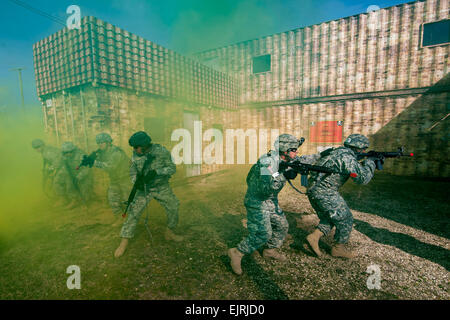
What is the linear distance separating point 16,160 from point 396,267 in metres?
19.9

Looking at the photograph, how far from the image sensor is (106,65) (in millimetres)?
5980

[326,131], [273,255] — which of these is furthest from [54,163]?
[326,131]

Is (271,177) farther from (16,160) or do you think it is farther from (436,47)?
(16,160)

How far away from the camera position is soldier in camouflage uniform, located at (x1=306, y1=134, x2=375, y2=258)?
320 centimetres

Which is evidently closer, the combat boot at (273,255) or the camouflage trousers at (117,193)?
the combat boot at (273,255)

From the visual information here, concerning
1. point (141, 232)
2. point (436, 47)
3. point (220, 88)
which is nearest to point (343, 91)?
point (436, 47)

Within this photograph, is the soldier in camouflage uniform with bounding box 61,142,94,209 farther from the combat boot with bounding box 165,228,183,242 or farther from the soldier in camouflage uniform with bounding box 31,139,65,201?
the combat boot with bounding box 165,228,183,242

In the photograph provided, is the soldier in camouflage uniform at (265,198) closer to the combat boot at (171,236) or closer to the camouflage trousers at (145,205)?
the combat boot at (171,236)

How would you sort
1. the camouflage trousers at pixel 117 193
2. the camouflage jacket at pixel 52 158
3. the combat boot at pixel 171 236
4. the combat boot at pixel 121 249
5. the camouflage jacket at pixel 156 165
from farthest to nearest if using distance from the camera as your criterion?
the camouflage jacket at pixel 52 158 < the camouflage trousers at pixel 117 193 < the combat boot at pixel 171 236 < the camouflage jacket at pixel 156 165 < the combat boot at pixel 121 249

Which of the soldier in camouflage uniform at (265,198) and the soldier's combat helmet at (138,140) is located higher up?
the soldier's combat helmet at (138,140)

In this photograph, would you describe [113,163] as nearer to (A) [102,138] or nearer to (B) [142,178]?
(A) [102,138]

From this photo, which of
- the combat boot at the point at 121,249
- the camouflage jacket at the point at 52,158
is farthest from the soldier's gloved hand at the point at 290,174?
the camouflage jacket at the point at 52,158

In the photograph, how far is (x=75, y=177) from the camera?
5.98m

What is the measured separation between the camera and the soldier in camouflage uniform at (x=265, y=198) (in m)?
2.67
